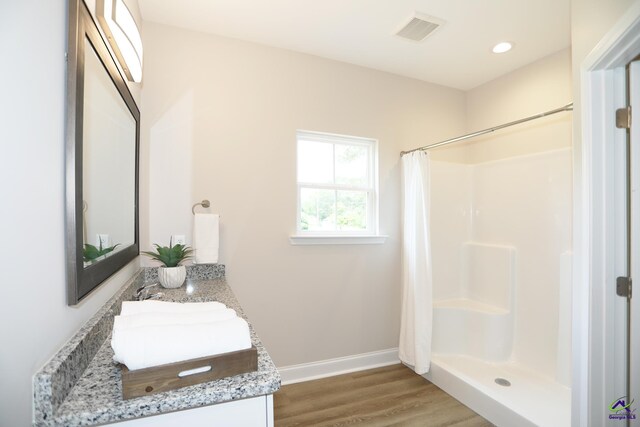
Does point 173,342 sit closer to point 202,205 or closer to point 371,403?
point 202,205

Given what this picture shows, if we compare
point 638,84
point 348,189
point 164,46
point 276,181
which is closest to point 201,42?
point 164,46

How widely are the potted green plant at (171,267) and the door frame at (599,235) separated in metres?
2.08

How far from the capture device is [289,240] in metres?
2.44

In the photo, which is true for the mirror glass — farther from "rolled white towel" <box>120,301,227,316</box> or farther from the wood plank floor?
the wood plank floor

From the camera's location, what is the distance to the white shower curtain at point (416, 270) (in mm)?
2477

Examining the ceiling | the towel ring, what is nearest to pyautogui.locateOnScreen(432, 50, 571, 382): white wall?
the ceiling

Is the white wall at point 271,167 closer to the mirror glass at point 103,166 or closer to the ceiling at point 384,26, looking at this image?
the ceiling at point 384,26

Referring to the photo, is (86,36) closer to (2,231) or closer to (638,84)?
(2,231)

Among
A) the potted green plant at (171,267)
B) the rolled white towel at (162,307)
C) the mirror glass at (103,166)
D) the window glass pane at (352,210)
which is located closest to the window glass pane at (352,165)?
the window glass pane at (352,210)

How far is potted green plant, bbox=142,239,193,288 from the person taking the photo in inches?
72.1

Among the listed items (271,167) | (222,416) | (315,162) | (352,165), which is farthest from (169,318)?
(352,165)

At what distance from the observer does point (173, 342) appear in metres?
0.77

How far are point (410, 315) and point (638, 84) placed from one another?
1972 millimetres

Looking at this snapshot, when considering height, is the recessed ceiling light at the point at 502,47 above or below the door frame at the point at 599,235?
above
